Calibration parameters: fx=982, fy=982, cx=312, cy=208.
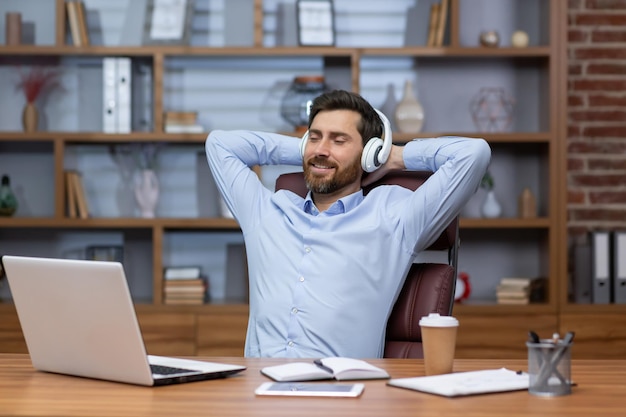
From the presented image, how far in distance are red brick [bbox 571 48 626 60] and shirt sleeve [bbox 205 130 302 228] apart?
192cm

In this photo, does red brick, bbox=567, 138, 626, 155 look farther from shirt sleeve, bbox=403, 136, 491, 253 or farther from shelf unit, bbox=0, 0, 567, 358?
shirt sleeve, bbox=403, 136, 491, 253

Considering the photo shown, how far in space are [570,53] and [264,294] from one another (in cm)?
241

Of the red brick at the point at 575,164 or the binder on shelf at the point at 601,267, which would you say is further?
the red brick at the point at 575,164

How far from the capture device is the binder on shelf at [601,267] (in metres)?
4.09

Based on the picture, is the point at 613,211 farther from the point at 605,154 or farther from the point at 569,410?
the point at 569,410

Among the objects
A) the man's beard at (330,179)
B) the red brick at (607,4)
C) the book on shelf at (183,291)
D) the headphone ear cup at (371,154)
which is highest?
the red brick at (607,4)

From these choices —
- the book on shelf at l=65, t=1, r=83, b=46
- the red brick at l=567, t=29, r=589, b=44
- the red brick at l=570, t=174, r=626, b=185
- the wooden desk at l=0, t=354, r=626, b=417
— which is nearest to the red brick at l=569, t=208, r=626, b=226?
Answer: the red brick at l=570, t=174, r=626, b=185

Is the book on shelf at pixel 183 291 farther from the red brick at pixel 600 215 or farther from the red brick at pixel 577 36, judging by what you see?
Answer: the red brick at pixel 577 36

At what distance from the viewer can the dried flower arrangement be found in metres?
4.36

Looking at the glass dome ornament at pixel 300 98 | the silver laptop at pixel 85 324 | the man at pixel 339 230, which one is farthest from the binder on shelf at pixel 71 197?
the silver laptop at pixel 85 324

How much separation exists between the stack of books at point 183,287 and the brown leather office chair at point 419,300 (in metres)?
1.84

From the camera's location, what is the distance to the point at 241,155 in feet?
9.71

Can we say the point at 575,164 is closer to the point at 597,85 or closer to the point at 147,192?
the point at 597,85

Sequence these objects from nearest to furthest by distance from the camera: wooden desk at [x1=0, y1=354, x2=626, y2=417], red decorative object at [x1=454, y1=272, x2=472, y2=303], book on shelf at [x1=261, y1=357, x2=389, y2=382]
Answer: wooden desk at [x1=0, y1=354, x2=626, y2=417] → book on shelf at [x1=261, y1=357, x2=389, y2=382] → red decorative object at [x1=454, y1=272, x2=472, y2=303]
